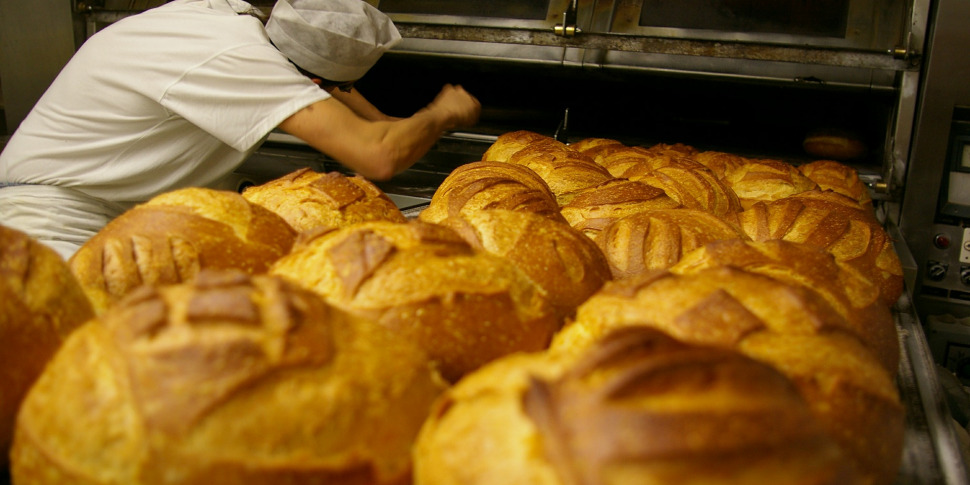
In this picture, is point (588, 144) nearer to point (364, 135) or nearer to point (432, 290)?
point (364, 135)

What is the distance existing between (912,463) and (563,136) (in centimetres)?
283

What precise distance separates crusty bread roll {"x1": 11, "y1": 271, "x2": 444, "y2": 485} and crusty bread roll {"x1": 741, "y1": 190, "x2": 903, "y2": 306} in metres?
1.54

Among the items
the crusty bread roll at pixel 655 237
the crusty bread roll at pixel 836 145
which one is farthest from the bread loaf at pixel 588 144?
the crusty bread roll at pixel 655 237

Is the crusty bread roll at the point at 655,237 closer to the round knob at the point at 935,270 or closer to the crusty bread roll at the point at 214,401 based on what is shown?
the crusty bread roll at the point at 214,401

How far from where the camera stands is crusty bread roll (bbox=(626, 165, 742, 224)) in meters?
2.38

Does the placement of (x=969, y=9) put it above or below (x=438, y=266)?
above

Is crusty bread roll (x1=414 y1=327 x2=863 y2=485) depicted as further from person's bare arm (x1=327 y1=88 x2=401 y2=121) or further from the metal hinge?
person's bare arm (x1=327 y1=88 x2=401 y2=121)

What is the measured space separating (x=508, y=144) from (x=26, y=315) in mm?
2602

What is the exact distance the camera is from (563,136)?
380 centimetres

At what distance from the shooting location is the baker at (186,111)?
2.35 meters

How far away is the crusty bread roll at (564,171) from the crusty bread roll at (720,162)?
23.9 inches

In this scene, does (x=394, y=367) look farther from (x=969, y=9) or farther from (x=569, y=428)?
(x=969, y=9)

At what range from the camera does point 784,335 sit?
91 cm

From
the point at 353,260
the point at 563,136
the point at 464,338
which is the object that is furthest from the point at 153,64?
the point at 563,136
